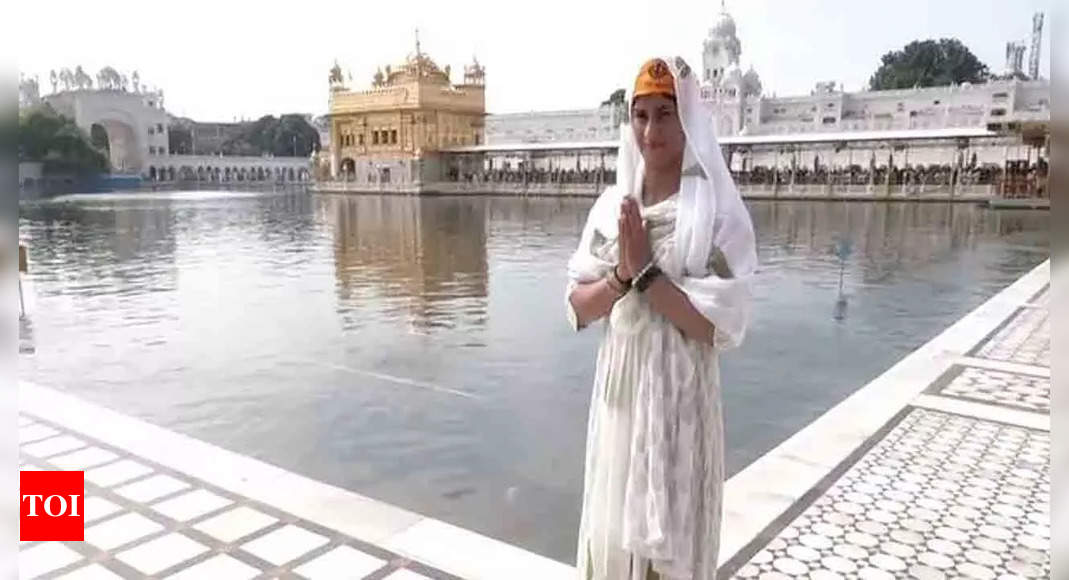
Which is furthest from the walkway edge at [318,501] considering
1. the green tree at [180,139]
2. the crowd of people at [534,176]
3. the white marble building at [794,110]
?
the green tree at [180,139]

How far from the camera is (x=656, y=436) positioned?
1.73 meters

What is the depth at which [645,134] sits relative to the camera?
1725mm

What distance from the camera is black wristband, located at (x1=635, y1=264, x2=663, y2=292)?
1651 mm

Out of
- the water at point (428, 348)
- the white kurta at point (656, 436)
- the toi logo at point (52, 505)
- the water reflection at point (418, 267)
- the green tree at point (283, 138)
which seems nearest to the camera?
the white kurta at point (656, 436)

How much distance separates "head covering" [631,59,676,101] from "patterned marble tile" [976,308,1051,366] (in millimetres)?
4924

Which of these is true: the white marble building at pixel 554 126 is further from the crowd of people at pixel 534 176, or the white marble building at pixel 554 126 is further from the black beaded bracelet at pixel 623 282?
the black beaded bracelet at pixel 623 282

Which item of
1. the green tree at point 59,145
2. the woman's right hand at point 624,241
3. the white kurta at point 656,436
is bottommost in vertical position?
the white kurta at point 656,436

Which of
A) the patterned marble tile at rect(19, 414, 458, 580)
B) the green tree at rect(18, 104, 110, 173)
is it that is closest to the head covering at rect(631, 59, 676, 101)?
the patterned marble tile at rect(19, 414, 458, 580)

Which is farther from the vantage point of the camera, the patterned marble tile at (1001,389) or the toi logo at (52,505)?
the patterned marble tile at (1001,389)

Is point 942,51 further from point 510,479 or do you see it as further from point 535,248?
point 510,479

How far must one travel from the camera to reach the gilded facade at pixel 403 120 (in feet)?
140

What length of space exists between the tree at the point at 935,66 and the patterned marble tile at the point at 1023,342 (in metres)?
54.3

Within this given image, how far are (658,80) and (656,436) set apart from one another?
77 centimetres

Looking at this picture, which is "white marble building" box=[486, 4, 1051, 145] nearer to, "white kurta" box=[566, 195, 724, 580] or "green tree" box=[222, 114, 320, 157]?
"green tree" box=[222, 114, 320, 157]
